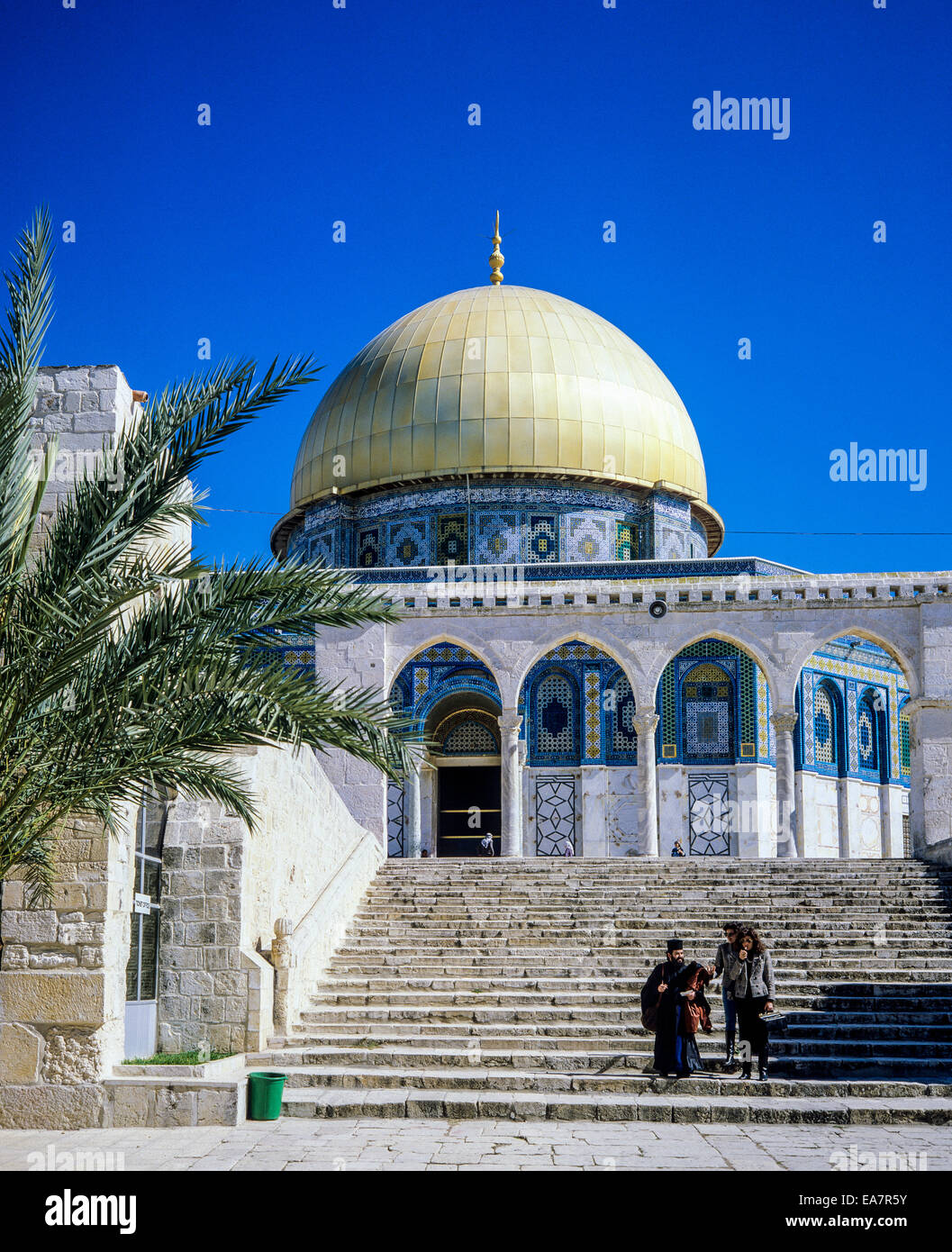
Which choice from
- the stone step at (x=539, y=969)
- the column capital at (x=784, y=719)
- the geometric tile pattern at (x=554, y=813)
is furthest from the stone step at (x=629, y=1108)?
the geometric tile pattern at (x=554, y=813)

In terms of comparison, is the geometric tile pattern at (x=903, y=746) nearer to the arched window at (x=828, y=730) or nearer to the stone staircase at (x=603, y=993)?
the arched window at (x=828, y=730)

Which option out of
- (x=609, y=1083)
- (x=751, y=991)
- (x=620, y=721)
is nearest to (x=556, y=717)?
(x=620, y=721)

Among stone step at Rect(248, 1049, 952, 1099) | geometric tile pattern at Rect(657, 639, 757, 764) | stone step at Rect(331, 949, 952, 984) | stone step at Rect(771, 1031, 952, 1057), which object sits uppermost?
geometric tile pattern at Rect(657, 639, 757, 764)

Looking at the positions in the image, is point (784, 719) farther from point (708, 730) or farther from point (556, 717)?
point (556, 717)

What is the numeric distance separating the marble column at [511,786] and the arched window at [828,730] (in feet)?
19.2

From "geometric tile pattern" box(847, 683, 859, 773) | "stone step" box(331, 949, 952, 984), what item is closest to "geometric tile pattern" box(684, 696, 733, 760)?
"geometric tile pattern" box(847, 683, 859, 773)

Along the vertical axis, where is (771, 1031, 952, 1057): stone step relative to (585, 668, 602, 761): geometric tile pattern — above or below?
below

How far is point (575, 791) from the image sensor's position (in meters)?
21.8

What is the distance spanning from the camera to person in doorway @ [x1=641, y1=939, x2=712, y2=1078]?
9492mm

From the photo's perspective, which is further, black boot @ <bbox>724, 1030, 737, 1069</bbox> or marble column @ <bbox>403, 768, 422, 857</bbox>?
marble column @ <bbox>403, 768, 422, 857</bbox>

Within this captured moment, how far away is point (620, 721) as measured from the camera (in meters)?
22.1

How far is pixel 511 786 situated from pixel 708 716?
427cm

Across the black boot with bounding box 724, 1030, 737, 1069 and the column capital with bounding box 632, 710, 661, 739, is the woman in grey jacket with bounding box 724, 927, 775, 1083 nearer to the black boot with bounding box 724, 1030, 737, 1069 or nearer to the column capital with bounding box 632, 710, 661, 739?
A: the black boot with bounding box 724, 1030, 737, 1069

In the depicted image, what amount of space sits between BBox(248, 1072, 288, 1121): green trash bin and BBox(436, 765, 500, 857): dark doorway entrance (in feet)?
45.4
